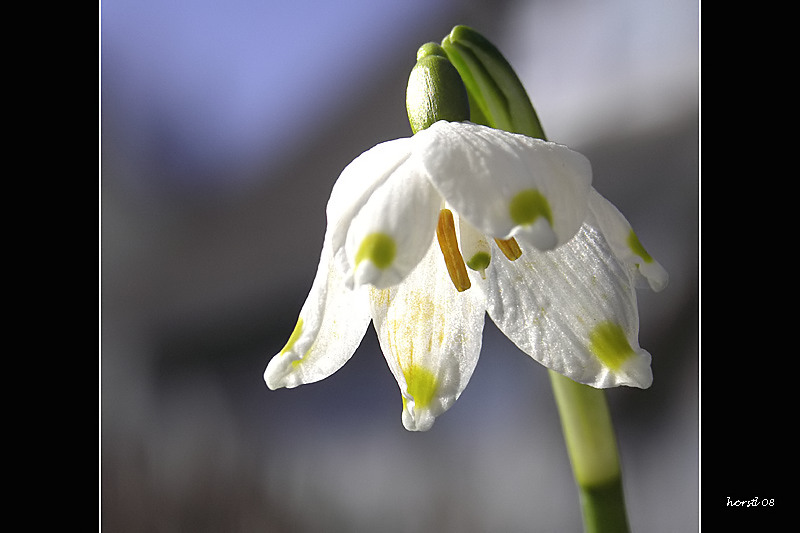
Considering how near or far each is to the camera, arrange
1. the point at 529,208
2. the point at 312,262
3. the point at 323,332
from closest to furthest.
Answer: the point at 529,208 → the point at 323,332 → the point at 312,262

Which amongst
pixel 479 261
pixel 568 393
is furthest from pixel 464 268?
pixel 568 393

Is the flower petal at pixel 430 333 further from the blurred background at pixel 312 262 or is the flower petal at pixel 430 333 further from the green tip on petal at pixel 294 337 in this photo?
the blurred background at pixel 312 262

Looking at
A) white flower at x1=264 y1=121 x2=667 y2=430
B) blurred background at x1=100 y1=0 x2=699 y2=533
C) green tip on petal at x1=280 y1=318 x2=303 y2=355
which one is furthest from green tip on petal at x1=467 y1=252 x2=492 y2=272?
blurred background at x1=100 y1=0 x2=699 y2=533

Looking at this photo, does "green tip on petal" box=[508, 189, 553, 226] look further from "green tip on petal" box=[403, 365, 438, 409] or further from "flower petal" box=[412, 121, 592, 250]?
"green tip on petal" box=[403, 365, 438, 409]

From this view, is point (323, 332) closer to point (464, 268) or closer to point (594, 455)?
point (464, 268)
